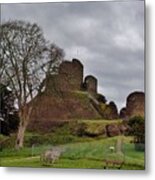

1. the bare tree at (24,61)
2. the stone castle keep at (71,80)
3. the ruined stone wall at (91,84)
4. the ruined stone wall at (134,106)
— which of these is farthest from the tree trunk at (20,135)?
the ruined stone wall at (134,106)

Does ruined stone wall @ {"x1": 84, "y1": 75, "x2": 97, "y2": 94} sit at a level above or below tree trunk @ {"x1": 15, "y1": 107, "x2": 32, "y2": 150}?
above

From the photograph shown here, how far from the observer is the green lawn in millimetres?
2365

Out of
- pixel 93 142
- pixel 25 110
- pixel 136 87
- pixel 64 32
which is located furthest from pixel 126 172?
pixel 64 32

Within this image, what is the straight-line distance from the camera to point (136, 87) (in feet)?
7.76

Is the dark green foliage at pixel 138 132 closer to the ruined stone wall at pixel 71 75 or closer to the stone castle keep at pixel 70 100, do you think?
the stone castle keep at pixel 70 100

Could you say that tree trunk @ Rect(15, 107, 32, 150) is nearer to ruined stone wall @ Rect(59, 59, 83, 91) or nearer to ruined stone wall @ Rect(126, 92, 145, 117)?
ruined stone wall @ Rect(59, 59, 83, 91)

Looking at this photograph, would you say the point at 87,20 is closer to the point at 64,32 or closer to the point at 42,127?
the point at 64,32

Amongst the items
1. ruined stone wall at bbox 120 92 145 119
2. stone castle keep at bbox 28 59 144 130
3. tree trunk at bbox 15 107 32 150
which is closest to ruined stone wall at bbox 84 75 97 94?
stone castle keep at bbox 28 59 144 130

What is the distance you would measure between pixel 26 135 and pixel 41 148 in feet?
0.30

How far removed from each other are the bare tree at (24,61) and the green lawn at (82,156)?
0.20 ft

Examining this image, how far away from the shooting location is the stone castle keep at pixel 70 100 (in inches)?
95.2

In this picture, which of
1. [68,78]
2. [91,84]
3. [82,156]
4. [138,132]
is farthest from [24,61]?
[138,132]

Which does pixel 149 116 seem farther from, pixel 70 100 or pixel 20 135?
pixel 20 135

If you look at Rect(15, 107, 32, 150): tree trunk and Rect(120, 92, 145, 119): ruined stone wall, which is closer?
Rect(120, 92, 145, 119): ruined stone wall
